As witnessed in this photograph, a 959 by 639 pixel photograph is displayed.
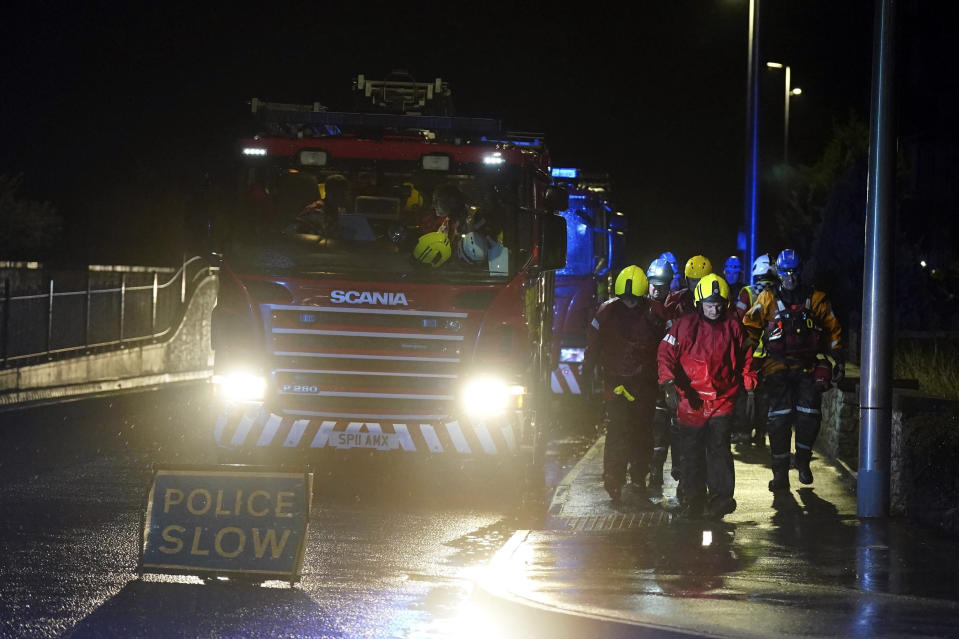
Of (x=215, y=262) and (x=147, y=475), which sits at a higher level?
(x=215, y=262)

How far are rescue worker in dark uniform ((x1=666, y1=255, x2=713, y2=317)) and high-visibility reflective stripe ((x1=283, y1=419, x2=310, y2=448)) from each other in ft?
11.2

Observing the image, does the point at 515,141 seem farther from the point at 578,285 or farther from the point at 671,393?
the point at 578,285

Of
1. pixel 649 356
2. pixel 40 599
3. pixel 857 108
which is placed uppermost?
pixel 857 108

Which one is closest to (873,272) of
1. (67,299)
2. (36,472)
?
(36,472)

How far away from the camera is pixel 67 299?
1093 inches

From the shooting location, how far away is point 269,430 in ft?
41.7

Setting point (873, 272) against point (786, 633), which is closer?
point (786, 633)

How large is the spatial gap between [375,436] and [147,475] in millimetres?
2457

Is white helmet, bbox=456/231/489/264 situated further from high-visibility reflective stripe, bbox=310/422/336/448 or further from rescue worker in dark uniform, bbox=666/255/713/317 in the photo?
rescue worker in dark uniform, bbox=666/255/713/317

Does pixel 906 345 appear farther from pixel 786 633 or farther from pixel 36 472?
pixel 786 633

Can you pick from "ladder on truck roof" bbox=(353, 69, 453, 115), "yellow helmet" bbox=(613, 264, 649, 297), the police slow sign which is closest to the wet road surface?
the police slow sign

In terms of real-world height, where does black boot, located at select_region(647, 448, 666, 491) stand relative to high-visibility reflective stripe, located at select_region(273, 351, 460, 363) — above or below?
below

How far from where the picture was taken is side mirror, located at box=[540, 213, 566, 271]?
13.1 m

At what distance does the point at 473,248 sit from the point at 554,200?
84 centimetres
